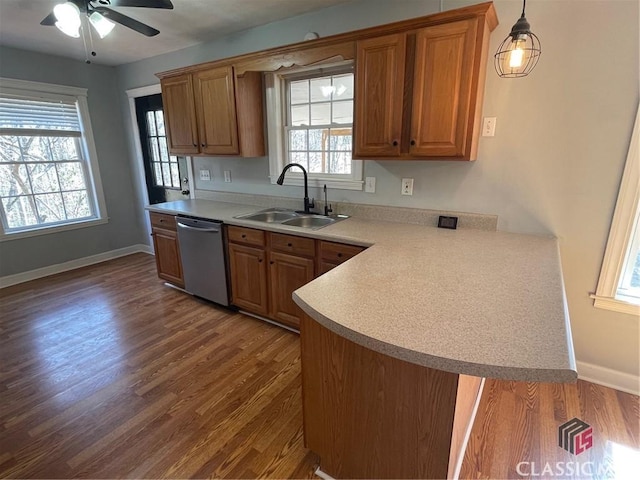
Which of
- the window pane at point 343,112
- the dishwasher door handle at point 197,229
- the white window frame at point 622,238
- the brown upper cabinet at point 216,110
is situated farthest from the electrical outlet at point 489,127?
the dishwasher door handle at point 197,229

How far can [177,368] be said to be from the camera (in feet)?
7.08

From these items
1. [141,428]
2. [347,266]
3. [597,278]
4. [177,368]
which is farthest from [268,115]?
[597,278]

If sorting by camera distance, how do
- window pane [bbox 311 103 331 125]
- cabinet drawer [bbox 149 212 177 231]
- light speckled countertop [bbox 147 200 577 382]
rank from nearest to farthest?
light speckled countertop [bbox 147 200 577 382], window pane [bbox 311 103 331 125], cabinet drawer [bbox 149 212 177 231]

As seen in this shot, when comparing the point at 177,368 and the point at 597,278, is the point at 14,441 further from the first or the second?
the point at 597,278

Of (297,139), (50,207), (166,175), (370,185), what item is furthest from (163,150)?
(370,185)

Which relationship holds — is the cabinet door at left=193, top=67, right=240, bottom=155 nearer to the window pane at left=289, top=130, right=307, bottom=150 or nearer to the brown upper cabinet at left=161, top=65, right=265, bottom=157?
the brown upper cabinet at left=161, top=65, right=265, bottom=157

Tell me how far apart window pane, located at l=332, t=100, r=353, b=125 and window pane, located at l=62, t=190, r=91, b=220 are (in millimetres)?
3571

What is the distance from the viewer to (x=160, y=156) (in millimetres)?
4148

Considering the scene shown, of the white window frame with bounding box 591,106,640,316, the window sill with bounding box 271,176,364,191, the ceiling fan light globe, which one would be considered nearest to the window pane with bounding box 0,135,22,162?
the ceiling fan light globe

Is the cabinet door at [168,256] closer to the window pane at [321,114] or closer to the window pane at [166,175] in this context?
the window pane at [166,175]

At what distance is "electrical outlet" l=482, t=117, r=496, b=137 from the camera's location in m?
2.01

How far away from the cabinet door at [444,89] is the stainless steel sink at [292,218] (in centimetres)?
97

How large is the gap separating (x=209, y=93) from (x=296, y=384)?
8.40 feet

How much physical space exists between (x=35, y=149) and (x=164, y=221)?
1998 mm
